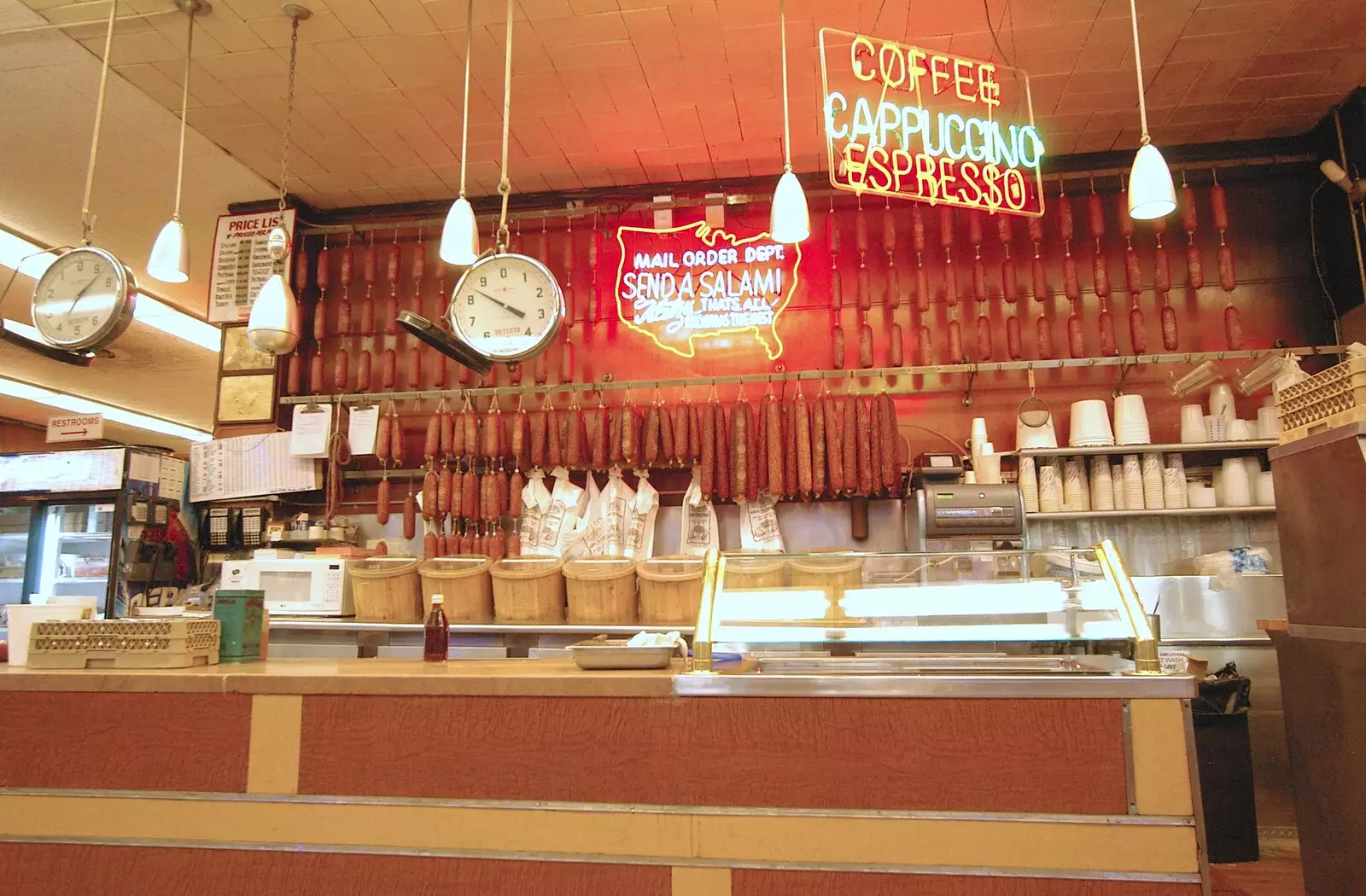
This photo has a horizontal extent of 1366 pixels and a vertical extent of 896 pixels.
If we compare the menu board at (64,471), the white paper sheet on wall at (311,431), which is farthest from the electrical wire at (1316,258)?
the menu board at (64,471)

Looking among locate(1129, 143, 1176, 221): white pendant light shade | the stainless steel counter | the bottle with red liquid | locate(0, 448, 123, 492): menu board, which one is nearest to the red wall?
locate(0, 448, 123, 492): menu board

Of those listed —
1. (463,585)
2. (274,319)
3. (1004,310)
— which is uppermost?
(1004,310)

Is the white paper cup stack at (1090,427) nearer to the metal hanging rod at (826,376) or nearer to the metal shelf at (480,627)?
the metal hanging rod at (826,376)

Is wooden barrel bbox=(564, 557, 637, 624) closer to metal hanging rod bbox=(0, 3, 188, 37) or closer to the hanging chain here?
the hanging chain

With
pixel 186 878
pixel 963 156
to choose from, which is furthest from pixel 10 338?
pixel 963 156

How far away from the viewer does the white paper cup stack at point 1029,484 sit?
Result: 5344 millimetres

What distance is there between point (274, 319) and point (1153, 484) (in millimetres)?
4860

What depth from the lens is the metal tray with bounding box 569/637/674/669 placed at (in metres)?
2.72

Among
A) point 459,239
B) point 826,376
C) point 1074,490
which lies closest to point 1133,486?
point 1074,490

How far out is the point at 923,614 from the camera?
2.71 m

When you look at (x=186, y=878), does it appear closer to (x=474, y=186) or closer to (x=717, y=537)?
(x=717, y=537)

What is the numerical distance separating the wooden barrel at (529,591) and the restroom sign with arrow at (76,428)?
342 cm

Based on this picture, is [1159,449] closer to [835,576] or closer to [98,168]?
[835,576]

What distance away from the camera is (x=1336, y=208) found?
5578 mm
